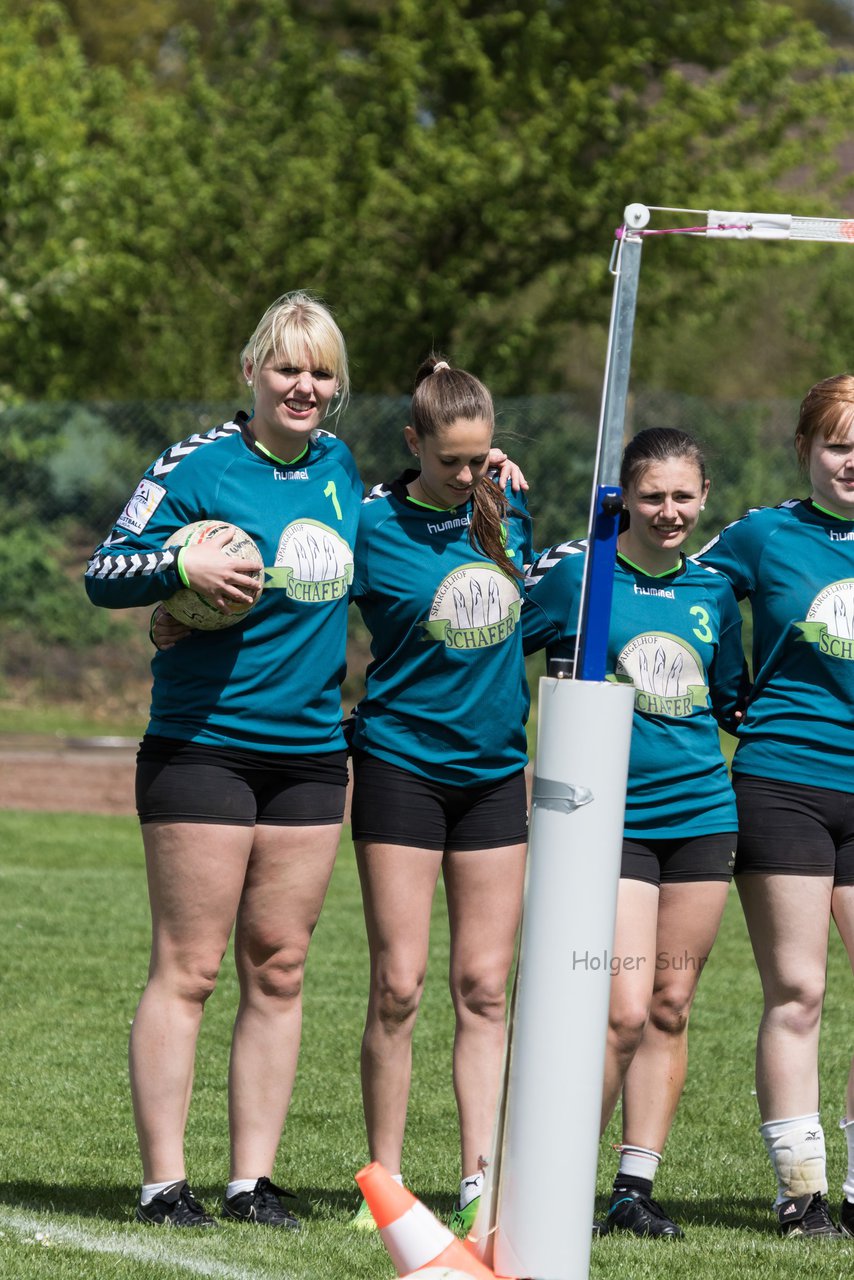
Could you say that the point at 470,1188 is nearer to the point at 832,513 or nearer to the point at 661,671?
the point at 661,671

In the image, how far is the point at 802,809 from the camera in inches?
178

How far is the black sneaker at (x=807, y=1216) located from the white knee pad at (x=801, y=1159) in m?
0.02

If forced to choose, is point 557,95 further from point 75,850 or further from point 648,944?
point 648,944

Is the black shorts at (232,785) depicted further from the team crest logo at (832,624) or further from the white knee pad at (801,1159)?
the white knee pad at (801,1159)

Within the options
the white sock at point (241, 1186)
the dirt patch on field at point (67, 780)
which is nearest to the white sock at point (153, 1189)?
the white sock at point (241, 1186)

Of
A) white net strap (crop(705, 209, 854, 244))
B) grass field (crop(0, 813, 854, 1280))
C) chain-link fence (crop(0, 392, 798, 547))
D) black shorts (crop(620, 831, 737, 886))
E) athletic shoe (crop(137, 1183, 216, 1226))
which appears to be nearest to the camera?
white net strap (crop(705, 209, 854, 244))

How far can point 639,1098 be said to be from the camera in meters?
4.62

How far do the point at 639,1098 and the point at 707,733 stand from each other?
39.2 inches

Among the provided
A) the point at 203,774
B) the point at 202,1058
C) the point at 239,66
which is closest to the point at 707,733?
the point at 203,774

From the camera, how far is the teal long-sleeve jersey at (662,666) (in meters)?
4.46

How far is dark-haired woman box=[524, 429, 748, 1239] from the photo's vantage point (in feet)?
14.6

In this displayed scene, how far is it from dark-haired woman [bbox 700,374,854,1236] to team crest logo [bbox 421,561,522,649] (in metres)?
0.69

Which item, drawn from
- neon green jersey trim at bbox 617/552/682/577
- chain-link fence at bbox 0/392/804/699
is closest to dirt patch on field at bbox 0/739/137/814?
chain-link fence at bbox 0/392/804/699

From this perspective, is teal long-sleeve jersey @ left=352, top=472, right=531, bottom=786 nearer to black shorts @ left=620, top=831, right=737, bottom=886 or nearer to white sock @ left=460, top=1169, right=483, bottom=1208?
black shorts @ left=620, top=831, right=737, bottom=886
